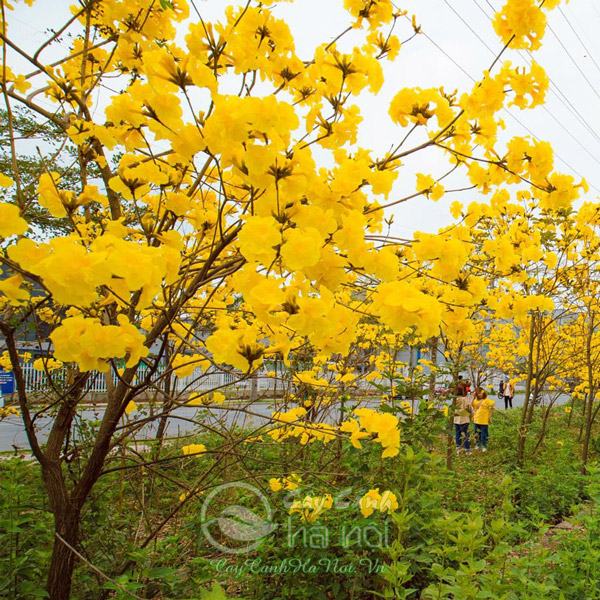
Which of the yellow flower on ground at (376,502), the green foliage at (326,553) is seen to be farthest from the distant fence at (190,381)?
the yellow flower on ground at (376,502)

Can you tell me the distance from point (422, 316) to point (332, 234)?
11.6 inches

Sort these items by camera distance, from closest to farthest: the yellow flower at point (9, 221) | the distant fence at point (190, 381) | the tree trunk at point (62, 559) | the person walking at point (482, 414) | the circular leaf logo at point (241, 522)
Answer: the yellow flower at point (9, 221), the tree trunk at point (62, 559), the distant fence at point (190, 381), the circular leaf logo at point (241, 522), the person walking at point (482, 414)

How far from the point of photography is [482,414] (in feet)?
27.1

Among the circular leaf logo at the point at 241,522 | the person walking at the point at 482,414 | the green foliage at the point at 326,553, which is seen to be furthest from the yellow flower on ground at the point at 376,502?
the person walking at the point at 482,414

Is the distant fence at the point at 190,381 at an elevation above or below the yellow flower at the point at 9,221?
below

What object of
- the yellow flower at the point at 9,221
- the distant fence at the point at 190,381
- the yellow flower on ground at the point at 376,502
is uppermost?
the yellow flower at the point at 9,221

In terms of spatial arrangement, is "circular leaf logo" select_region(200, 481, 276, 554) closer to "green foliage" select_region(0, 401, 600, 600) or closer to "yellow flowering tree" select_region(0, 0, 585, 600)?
"green foliage" select_region(0, 401, 600, 600)

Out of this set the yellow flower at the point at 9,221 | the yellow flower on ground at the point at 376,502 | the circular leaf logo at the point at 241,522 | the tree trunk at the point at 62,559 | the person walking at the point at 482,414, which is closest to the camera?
the yellow flower at the point at 9,221

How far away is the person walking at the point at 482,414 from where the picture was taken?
27.1 feet

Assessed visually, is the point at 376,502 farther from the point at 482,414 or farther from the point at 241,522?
the point at 482,414

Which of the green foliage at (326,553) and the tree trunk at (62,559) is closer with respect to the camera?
the tree trunk at (62,559)

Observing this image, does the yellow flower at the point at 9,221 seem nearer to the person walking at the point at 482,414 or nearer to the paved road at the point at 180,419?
the paved road at the point at 180,419

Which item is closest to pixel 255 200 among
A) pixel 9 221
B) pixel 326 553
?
pixel 9 221

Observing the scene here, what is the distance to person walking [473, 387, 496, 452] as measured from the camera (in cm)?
827
